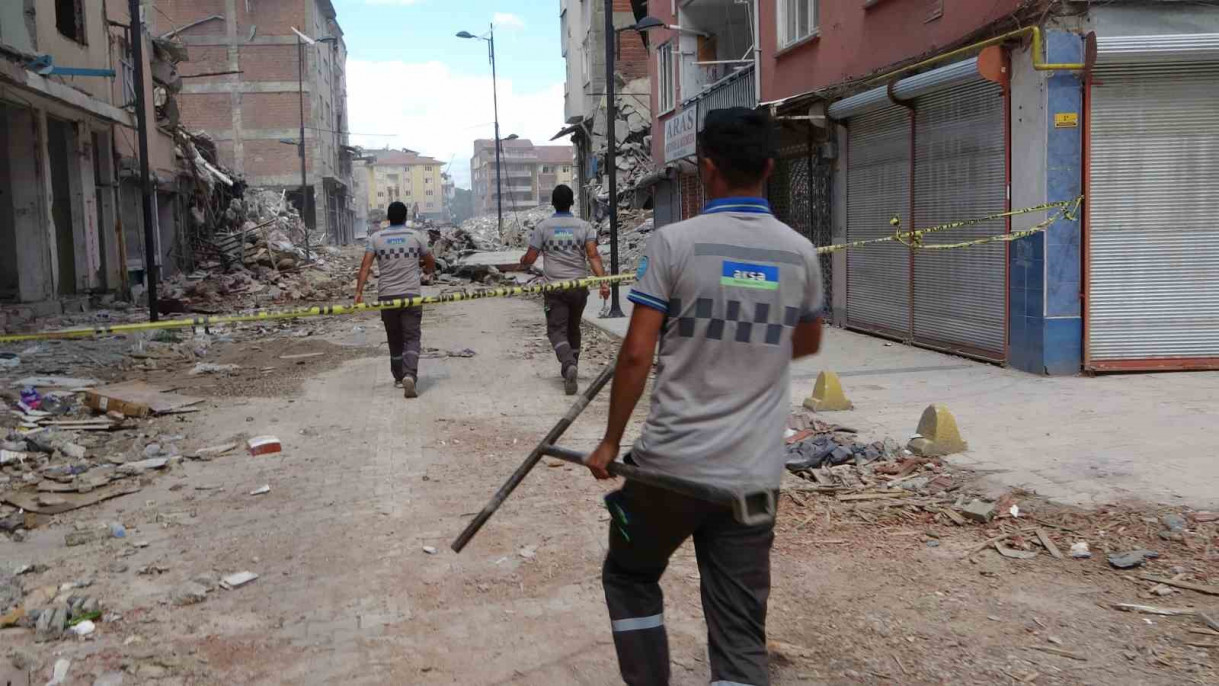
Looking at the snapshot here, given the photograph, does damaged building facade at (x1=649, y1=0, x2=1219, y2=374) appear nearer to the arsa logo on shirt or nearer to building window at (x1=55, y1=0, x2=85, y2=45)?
the arsa logo on shirt

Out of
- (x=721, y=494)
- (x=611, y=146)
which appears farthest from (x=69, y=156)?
(x=721, y=494)

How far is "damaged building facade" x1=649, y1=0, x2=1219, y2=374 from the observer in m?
9.20

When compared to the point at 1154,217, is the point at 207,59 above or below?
above

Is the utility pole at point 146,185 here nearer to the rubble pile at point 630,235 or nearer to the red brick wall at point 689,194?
the red brick wall at point 689,194

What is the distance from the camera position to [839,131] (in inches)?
549

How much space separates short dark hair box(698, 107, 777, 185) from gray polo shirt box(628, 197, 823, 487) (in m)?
0.08

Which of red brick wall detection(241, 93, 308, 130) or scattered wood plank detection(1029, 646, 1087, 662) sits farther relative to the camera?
red brick wall detection(241, 93, 308, 130)

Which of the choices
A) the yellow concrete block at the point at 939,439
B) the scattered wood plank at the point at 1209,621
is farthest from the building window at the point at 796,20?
the scattered wood plank at the point at 1209,621

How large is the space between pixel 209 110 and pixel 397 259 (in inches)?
1983

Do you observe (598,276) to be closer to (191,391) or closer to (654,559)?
(191,391)

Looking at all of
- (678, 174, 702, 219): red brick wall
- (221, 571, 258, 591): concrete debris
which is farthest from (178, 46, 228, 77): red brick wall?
(221, 571, 258, 591): concrete debris

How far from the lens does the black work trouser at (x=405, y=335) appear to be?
31.7 ft

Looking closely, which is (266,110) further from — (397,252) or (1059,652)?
(1059,652)

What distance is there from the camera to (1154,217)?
9.46m
